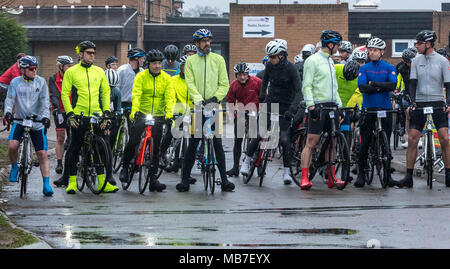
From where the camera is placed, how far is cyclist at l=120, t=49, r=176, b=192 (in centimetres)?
1345

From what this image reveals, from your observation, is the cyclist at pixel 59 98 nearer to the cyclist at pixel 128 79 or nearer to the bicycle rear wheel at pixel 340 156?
the cyclist at pixel 128 79

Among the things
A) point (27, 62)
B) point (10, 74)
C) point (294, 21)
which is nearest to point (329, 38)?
point (27, 62)

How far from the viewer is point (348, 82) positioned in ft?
49.9

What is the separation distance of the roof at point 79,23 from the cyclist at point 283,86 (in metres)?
32.7

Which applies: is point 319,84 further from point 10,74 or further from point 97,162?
point 10,74

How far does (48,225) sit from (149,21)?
4437 centimetres

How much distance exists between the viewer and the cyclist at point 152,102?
13.5 metres

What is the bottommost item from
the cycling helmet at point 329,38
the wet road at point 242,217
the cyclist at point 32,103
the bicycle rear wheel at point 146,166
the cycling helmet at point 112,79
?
the wet road at point 242,217

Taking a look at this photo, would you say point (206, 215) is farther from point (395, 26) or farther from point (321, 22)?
point (395, 26)

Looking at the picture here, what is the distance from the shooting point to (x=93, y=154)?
13.4m

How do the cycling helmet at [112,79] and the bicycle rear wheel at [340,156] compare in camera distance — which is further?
the cycling helmet at [112,79]

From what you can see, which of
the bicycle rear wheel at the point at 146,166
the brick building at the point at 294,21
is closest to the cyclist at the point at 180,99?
the bicycle rear wheel at the point at 146,166

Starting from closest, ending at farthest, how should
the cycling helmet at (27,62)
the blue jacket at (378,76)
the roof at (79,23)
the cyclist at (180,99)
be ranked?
the cycling helmet at (27,62) < the blue jacket at (378,76) < the cyclist at (180,99) < the roof at (79,23)
